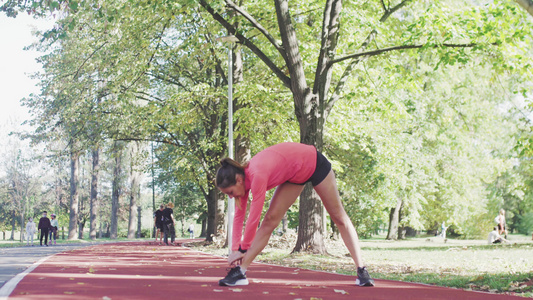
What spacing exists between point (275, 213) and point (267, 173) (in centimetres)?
74

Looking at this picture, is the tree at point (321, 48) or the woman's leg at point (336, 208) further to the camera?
the tree at point (321, 48)

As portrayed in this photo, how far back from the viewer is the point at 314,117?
13.5 meters

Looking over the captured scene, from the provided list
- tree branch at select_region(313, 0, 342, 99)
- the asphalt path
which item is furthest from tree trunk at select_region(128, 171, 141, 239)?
tree branch at select_region(313, 0, 342, 99)

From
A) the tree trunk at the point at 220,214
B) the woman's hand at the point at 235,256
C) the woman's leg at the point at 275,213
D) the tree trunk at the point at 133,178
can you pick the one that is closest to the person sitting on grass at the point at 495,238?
the tree trunk at the point at 220,214

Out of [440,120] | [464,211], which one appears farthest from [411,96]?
[464,211]

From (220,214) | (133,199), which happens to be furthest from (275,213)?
(133,199)

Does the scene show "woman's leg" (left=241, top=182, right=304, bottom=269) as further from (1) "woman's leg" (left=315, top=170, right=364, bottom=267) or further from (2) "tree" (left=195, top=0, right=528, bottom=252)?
(2) "tree" (left=195, top=0, right=528, bottom=252)

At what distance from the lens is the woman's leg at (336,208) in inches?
243

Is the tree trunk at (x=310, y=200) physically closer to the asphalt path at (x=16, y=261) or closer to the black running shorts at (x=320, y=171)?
the asphalt path at (x=16, y=261)

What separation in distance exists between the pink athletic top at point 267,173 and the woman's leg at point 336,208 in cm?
26

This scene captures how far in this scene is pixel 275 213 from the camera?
6.12 m

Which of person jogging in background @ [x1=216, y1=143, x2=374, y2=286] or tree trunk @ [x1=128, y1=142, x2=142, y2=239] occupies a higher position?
tree trunk @ [x1=128, y1=142, x2=142, y2=239]

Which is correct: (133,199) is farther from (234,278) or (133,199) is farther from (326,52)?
(234,278)

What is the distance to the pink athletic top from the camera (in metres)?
5.52
